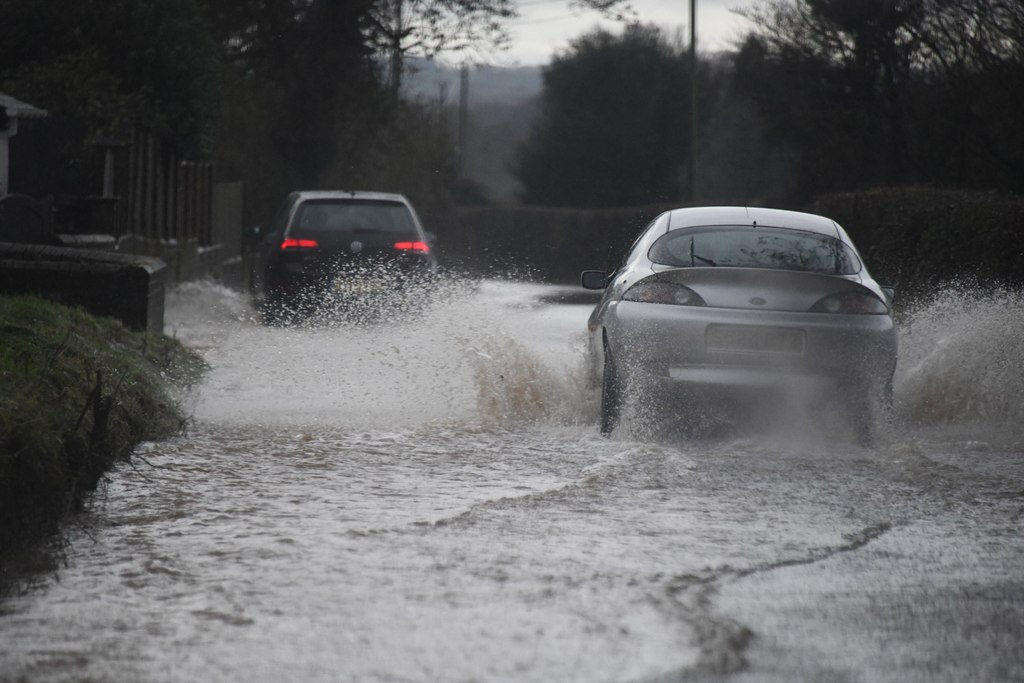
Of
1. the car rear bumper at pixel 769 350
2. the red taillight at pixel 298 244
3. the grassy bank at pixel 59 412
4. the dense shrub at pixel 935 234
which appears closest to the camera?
the grassy bank at pixel 59 412

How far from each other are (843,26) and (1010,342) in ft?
75.0

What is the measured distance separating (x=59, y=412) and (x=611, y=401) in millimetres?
3484

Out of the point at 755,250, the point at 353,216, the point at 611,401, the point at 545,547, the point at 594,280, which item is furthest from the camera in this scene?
the point at 353,216

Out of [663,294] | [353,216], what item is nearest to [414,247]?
[353,216]

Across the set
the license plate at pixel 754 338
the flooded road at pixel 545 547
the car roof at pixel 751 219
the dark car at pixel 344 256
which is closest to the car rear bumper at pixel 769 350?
the license plate at pixel 754 338

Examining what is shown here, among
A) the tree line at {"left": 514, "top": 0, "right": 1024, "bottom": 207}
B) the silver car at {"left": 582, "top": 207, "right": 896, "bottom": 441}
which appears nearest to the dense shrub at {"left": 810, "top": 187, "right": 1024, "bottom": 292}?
the tree line at {"left": 514, "top": 0, "right": 1024, "bottom": 207}

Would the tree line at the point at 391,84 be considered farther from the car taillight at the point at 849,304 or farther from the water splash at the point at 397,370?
the car taillight at the point at 849,304

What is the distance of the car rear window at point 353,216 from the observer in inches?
730

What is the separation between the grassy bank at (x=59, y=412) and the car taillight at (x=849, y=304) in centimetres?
381

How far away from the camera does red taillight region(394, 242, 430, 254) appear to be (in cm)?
1817

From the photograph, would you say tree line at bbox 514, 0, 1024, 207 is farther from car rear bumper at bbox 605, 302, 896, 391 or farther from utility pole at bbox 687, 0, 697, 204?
car rear bumper at bbox 605, 302, 896, 391

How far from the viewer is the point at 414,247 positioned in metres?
18.2

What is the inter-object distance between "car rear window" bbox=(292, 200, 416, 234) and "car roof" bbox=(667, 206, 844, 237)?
8.38 m

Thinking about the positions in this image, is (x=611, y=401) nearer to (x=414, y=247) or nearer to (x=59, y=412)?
(x=59, y=412)
